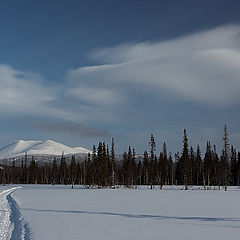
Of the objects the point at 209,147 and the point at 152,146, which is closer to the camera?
the point at 152,146

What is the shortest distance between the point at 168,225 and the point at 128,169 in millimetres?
77206

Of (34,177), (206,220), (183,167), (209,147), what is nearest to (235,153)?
(209,147)

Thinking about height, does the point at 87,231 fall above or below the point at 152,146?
below

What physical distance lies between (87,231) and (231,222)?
311 inches

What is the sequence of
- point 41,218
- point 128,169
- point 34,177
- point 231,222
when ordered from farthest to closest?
point 34,177
point 128,169
point 41,218
point 231,222

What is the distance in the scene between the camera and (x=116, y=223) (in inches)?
664

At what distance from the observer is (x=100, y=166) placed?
271 feet

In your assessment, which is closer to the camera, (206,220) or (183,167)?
(206,220)

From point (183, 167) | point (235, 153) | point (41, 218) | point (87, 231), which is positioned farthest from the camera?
point (235, 153)

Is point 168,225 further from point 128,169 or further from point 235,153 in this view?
point 235,153

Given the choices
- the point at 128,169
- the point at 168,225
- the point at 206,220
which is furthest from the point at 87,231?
the point at 128,169

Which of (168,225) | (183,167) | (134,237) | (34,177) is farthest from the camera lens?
(34,177)

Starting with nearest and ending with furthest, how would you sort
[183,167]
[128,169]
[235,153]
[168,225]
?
[168,225]
[183,167]
[128,169]
[235,153]

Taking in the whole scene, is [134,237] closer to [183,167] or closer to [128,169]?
[183,167]
